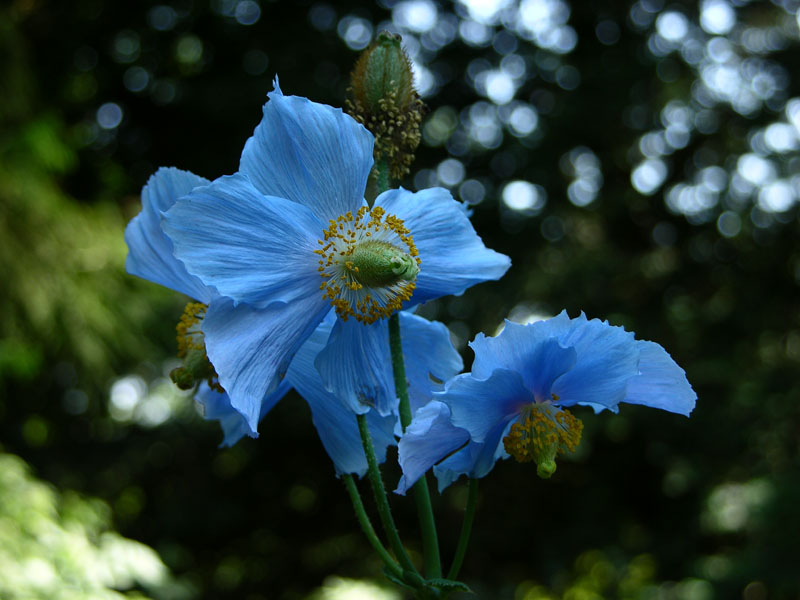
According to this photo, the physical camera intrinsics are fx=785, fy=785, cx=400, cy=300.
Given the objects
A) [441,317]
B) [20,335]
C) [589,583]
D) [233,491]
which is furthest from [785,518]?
[20,335]

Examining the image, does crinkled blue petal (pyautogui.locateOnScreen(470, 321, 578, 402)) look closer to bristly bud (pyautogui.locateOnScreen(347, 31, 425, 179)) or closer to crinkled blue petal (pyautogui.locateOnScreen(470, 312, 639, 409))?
crinkled blue petal (pyautogui.locateOnScreen(470, 312, 639, 409))

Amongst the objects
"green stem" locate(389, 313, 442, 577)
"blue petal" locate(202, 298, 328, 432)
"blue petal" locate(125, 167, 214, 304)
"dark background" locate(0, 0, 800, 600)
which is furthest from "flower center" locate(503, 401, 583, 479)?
"dark background" locate(0, 0, 800, 600)

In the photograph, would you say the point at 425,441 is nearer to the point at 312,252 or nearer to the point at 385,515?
the point at 385,515

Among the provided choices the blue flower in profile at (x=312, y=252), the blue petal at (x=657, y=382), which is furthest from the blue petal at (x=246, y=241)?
the blue petal at (x=657, y=382)

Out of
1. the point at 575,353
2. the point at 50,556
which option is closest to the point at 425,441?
the point at 575,353

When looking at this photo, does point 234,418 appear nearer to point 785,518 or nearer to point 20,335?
point 20,335

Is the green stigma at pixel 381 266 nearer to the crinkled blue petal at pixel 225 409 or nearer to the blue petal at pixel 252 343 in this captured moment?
the blue petal at pixel 252 343
